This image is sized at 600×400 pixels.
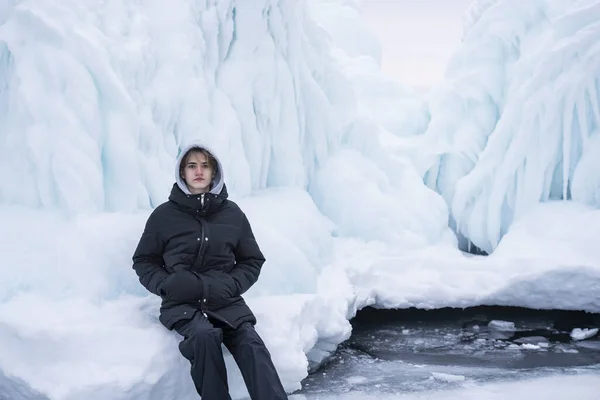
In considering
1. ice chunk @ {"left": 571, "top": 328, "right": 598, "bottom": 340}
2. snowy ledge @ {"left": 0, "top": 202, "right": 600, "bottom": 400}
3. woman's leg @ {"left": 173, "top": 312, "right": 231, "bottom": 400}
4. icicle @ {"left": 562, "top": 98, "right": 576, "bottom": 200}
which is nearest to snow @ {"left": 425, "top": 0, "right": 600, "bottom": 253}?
icicle @ {"left": 562, "top": 98, "right": 576, "bottom": 200}

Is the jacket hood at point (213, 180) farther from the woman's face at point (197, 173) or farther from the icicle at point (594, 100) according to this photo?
the icicle at point (594, 100)

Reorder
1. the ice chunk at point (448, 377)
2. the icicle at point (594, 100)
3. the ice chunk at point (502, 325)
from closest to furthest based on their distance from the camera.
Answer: the ice chunk at point (448, 377) → the ice chunk at point (502, 325) → the icicle at point (594, 100)

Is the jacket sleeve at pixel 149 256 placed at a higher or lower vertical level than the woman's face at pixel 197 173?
lower

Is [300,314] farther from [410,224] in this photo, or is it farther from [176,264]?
[410,224]

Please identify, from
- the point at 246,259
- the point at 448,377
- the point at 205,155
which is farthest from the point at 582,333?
the point at 205,155

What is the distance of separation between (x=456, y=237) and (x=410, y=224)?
1480 millimetres

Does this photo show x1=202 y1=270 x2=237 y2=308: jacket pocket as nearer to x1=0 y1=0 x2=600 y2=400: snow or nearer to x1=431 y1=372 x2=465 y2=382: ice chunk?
x1=0 y1=0 x2=600 y2=400: snow

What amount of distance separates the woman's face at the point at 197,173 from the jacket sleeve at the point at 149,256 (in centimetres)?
31

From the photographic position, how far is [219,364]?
109 inches

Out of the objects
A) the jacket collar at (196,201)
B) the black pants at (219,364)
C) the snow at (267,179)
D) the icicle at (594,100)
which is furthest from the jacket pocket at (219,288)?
the icicle at (594,100)

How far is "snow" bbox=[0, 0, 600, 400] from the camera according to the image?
3.53 m

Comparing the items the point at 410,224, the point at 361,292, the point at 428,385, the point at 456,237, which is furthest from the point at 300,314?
the point at 456,237

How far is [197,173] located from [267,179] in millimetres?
3500

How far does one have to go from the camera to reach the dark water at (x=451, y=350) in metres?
4.49
